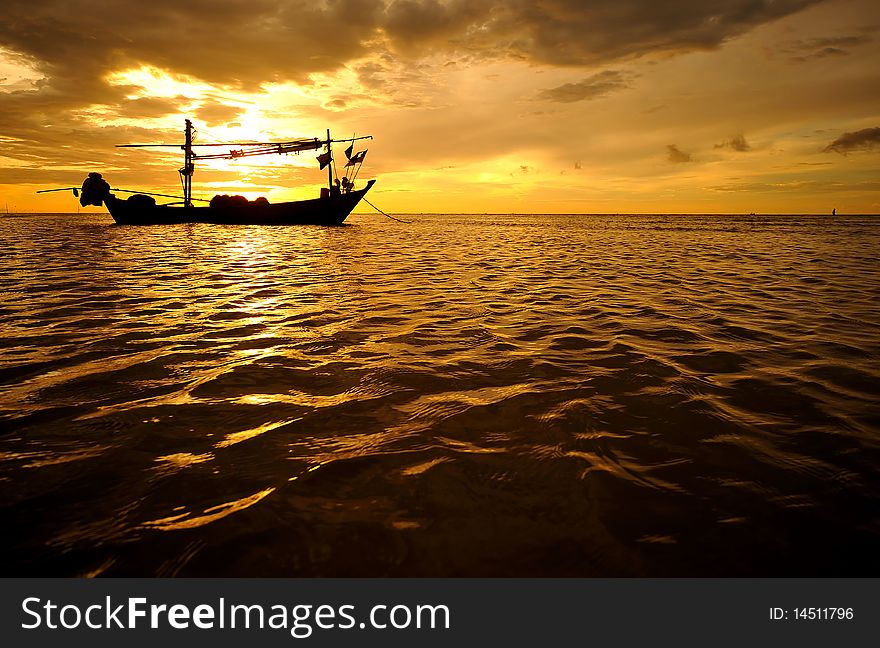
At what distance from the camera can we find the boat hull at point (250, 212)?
3770 centimetres

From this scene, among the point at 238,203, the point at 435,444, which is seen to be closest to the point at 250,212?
the point at 238,203

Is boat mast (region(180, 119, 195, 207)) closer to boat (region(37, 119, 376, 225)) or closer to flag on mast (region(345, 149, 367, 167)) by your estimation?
boat (region(37, 119, 376, 225))

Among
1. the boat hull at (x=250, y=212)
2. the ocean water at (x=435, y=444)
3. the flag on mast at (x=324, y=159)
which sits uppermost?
the flag on mast at (x=324, y=159)

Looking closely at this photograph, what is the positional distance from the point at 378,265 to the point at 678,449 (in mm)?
11196

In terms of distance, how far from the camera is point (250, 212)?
39.3 metres

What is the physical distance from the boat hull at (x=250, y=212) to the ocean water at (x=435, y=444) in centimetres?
3349

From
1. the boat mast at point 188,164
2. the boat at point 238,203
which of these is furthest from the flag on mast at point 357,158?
the boat mast at point 188,164

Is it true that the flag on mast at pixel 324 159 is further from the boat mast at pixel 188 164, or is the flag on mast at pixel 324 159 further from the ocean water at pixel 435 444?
the ocean water at pixel 435 444

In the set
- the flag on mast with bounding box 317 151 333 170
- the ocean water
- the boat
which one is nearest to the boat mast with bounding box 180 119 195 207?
the boat

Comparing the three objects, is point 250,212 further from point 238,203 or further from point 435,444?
point 435,444

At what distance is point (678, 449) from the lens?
269cm

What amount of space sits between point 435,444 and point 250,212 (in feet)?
139

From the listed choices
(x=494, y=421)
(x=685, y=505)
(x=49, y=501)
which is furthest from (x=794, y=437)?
(x=49, y=501)

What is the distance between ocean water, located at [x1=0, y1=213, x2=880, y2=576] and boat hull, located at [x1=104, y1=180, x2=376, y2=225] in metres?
33.5
